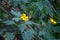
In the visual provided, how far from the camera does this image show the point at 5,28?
6.30 feet

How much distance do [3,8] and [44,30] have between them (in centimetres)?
49

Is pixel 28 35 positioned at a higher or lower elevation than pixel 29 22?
lower

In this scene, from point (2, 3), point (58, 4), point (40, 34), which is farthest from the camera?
point (58, 4)

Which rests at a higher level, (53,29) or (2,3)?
(2,3)

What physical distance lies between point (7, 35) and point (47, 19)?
56 centimetres

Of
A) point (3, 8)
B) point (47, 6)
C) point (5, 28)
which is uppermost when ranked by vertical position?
point (47, 6)

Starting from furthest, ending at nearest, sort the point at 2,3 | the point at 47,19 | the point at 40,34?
the point at 47,19
the point at 2,3
the point at 40,34

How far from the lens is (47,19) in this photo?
2.09 m

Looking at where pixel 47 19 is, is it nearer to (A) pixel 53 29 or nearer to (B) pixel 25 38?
(A) pixel 53 29

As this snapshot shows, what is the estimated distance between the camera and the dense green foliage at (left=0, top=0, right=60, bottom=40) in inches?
64.1

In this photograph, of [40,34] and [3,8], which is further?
[3,8]

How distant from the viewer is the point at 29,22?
1610mm

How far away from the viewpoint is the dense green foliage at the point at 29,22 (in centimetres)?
163

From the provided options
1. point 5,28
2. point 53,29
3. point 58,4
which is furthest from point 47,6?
point 58,4
